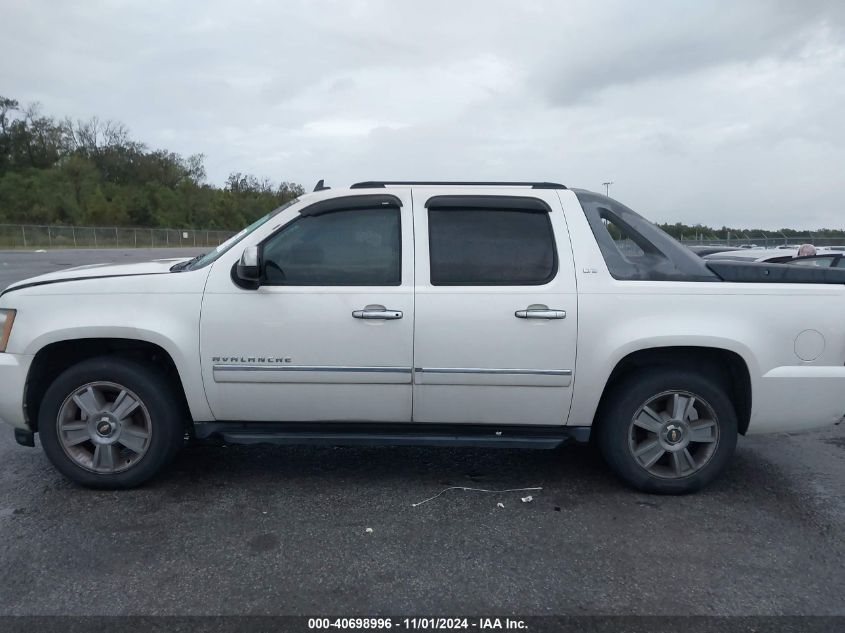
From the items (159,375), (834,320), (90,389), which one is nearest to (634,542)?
(834,320)

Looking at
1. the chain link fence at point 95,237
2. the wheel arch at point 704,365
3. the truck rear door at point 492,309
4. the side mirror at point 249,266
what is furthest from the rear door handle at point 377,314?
the chain link fence at point 95,237

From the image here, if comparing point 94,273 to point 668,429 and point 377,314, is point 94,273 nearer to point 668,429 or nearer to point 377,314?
point 377,314

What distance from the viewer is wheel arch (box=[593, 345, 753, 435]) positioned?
421 centimetres

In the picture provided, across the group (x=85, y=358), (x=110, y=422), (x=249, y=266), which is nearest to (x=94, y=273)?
(x=85, y=358)

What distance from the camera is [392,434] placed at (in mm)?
4227

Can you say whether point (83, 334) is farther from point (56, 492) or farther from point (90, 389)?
point (56, 492)

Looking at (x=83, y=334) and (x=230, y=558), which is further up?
(x=83, y=334)

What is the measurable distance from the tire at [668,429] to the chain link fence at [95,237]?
42737 mm

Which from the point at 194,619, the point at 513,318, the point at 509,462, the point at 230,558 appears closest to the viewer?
the point at 194,619

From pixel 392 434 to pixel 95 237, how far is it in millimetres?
57196

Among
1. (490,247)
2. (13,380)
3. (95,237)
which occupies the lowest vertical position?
(13,380)

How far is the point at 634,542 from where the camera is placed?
3.66m

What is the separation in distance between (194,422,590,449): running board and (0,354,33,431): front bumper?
1.03m

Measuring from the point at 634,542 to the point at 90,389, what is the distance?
3251 mm
